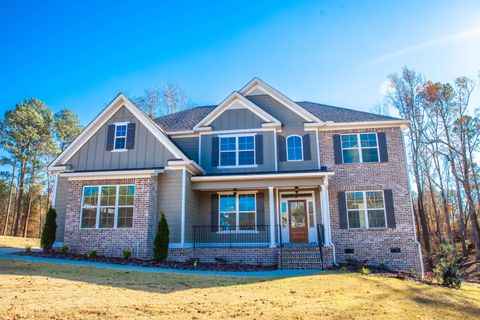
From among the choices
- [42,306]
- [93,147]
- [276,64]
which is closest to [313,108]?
[276,64]

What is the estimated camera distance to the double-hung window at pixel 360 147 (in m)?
15.7

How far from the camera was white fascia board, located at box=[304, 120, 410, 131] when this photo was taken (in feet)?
51.5

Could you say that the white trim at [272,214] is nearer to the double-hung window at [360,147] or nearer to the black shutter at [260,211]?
the black shutter at [260,211]

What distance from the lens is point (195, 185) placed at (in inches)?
597

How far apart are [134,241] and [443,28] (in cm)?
1385

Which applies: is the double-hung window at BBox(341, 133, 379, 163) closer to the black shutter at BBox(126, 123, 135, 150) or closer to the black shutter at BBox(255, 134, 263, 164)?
the black shutter at BBox(255, 134, 263, 164)

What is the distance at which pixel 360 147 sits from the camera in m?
15.9

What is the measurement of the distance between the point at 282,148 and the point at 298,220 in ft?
11.5

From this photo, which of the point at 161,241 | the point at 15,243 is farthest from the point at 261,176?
the point at 15,243

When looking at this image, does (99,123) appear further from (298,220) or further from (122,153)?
(298,220)

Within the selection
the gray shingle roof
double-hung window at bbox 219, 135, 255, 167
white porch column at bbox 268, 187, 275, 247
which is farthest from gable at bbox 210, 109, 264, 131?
white porch column at bbox 268, 187, 275, 247

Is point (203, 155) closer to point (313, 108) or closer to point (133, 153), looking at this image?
point (133, 153)

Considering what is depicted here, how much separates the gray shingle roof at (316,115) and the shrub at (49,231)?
264 inches

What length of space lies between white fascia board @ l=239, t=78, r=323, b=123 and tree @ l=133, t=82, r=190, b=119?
13729 millimetres
